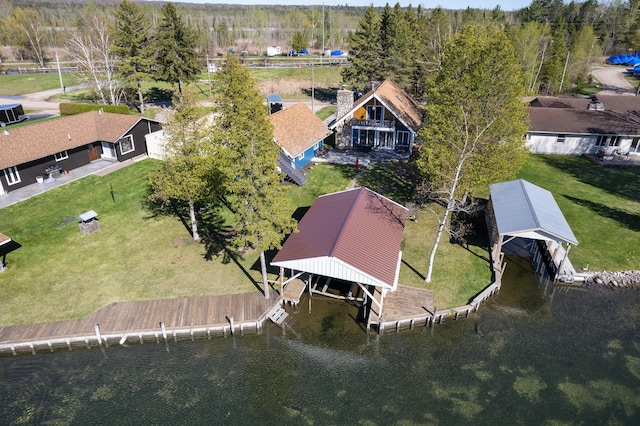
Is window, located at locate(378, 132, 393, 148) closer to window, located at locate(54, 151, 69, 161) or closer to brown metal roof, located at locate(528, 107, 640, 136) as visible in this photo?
brown metal roof, located at locate(528, 107, 640, 136)

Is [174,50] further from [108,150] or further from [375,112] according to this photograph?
[375,112]

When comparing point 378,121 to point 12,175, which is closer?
point 12,175

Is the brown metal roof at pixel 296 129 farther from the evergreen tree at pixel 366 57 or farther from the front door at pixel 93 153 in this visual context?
the evergreen tree at pixel 366 57

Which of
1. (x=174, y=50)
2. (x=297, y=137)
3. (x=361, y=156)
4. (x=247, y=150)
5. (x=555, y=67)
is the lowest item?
(x=361, y=156)

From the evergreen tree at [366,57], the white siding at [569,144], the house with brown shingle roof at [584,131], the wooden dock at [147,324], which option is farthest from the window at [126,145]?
the white siding at [569,144]

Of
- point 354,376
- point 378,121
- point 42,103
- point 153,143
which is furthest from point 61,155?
point 354,376
